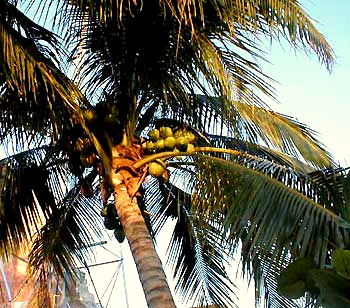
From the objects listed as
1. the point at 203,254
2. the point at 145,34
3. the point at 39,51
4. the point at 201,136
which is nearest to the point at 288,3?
the point at 145,34

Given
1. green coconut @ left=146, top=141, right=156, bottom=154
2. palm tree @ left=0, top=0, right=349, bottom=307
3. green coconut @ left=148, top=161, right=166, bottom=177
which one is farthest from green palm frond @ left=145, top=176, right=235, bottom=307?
green coconut @ left=148, top=161, right=166, bottom=177

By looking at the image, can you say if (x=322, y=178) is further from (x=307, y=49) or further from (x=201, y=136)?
(x=201, y=136)

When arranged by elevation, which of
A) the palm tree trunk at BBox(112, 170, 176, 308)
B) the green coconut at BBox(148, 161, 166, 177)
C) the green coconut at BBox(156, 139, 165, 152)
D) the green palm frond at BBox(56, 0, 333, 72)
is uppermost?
the green palm frond at BBox(56, 0, 333, 72)

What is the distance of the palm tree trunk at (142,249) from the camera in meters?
2.92

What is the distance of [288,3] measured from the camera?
3.43 meters

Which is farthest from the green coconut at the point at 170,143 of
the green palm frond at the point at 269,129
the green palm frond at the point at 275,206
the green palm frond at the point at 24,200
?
the green palm frond at the point at 24,200

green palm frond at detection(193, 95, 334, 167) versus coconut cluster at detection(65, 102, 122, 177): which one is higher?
green palm frond at detection(193, 95, 334, 167)

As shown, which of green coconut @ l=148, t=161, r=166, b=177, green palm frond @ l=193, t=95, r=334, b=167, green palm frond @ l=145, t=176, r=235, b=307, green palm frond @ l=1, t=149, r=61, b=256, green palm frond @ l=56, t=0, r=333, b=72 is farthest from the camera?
green palm frond @ l=145, t=176, r=235, b=307

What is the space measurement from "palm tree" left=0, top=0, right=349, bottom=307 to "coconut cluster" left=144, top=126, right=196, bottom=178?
0.11 ft

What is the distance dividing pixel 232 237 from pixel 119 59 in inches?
54.8

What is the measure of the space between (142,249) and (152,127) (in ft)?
4.46

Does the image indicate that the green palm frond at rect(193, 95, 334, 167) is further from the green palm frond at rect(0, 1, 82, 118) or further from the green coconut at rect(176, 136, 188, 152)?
the green palm frond at rect(0, 1, 82, 118)

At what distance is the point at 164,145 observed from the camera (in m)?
3.67

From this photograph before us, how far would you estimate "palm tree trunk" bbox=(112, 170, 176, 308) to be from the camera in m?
2.92
